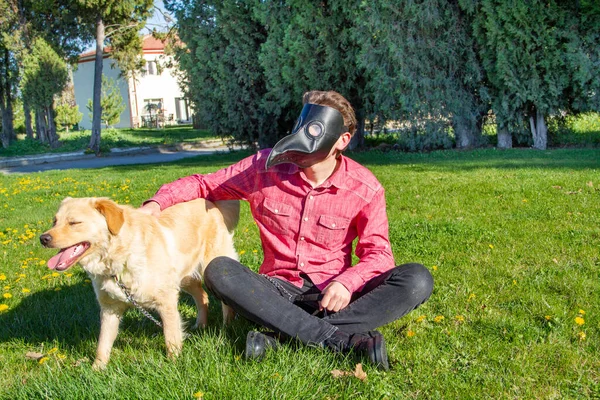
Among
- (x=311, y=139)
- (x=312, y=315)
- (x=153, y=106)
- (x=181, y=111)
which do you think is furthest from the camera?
(x=181, y=111)

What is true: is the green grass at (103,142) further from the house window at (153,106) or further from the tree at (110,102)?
the house window at (153,106)

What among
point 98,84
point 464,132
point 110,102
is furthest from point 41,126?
point 464,132

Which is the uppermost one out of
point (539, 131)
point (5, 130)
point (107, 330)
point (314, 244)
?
point (5, 130)

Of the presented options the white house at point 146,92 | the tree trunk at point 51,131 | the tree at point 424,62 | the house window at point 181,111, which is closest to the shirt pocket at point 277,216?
the tree at point 424,62

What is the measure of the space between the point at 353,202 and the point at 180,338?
4.73ft

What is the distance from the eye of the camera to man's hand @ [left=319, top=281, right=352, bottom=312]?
334 centimetres

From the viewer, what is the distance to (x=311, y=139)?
3.59 meters

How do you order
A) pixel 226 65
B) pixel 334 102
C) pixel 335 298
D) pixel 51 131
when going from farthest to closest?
pixel 51 131 < pixel 226 65 < pixel 334 102 < pixel 335 298

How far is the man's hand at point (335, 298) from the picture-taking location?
11.0 feet

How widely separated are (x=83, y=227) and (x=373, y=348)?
185 centimetres

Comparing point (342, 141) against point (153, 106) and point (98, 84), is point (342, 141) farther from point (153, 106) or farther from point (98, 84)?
point (153, 106)

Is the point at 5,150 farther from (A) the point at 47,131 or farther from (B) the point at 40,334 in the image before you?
(B) the point at 40,334

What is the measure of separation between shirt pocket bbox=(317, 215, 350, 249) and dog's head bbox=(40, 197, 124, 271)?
1288mm

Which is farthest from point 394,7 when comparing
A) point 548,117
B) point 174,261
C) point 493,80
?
point 174,261
